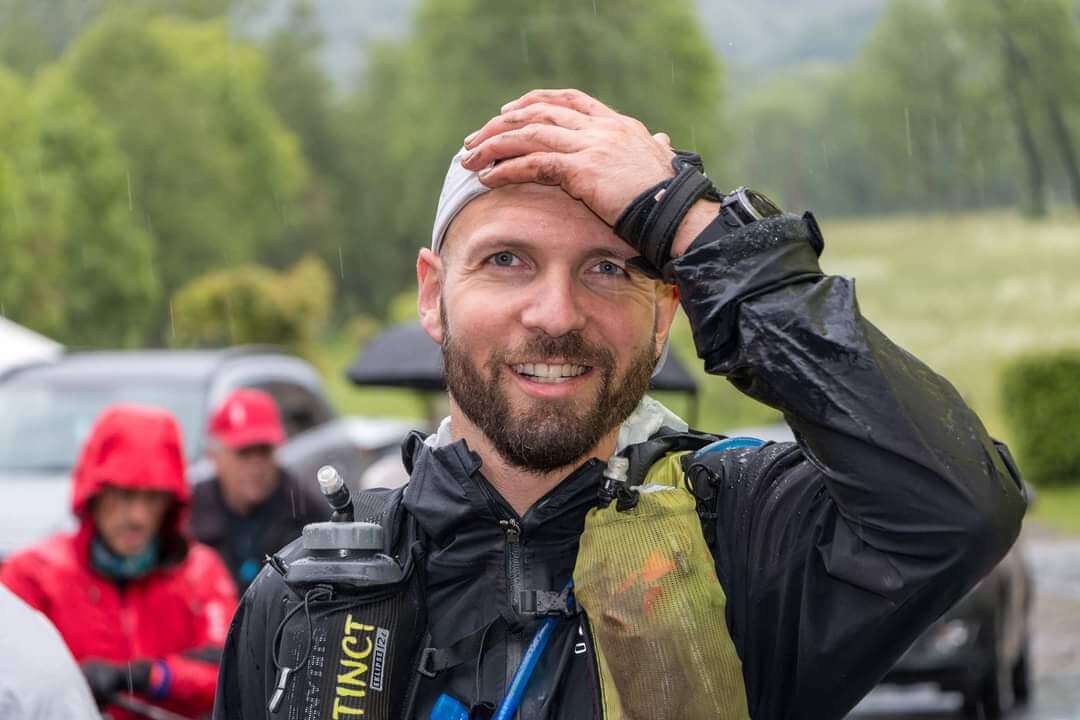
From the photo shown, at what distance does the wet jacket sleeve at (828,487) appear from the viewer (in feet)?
7.04

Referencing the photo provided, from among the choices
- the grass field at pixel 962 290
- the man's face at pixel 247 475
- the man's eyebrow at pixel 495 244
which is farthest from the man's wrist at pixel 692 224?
the grass field at pixel 962 290

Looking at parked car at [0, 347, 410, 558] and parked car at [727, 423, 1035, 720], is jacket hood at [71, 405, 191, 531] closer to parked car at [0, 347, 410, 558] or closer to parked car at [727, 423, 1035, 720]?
parked car at [0, 347, 410, 558]

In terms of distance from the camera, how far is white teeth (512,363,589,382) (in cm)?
248

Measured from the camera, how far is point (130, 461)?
17.4 ft

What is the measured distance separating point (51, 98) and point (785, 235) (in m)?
45.4

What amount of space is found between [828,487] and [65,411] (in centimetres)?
813

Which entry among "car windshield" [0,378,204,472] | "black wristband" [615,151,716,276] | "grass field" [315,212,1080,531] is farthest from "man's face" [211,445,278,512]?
"grass field" [315,212,1080,531]

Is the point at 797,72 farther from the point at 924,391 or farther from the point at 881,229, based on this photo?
the point at 924,391

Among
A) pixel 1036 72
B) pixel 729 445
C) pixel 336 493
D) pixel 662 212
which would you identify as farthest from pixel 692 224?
pixel 1036 72

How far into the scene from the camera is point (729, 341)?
230cm

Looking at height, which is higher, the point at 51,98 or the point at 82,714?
the point at 51,98

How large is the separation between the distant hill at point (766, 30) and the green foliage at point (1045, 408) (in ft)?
84.1

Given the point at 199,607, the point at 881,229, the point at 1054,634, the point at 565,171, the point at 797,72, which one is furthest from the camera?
the point at 797,72

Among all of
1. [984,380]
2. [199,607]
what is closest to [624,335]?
[199,607]
